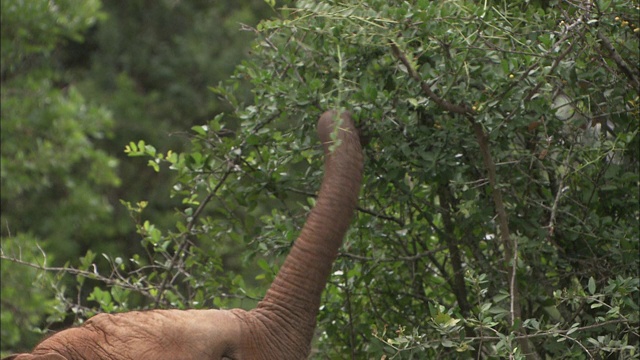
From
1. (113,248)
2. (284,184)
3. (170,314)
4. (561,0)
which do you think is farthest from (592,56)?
(113,248)

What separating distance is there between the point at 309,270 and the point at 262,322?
9.8 inches

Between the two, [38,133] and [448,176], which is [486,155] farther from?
[38,133]

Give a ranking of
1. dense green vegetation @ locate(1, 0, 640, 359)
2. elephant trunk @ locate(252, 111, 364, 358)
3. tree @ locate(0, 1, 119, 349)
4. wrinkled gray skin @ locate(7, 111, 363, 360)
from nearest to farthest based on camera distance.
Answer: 1. wrinkled gray skin @ locate(7, 111, 363, 360)
2. elephant trunk @ locate(252, 111, 364, 358)
3. dense green vegetation @ locate(1, 0, 640, 359)
4. tree @ locate(0, 1, 119, 349)

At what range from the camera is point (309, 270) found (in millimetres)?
4070

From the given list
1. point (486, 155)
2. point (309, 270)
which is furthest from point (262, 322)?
point (486, 155)

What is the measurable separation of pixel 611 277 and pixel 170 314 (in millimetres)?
1830

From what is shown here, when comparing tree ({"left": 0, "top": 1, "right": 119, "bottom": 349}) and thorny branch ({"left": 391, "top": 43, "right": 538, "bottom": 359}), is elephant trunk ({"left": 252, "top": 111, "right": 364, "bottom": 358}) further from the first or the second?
tree ({"left": 0, "top": 1, "right": 119, "bottom": 349})

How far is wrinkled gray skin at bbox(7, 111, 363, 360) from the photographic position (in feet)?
12.5

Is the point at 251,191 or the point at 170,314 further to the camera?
the point at 251,191

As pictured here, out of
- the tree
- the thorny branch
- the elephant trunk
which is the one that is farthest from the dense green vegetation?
the tree

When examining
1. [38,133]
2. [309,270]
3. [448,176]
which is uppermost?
[309,270]

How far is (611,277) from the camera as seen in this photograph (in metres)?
4.61

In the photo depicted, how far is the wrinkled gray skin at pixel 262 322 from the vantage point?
382cm

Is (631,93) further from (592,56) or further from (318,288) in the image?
(318,288)
